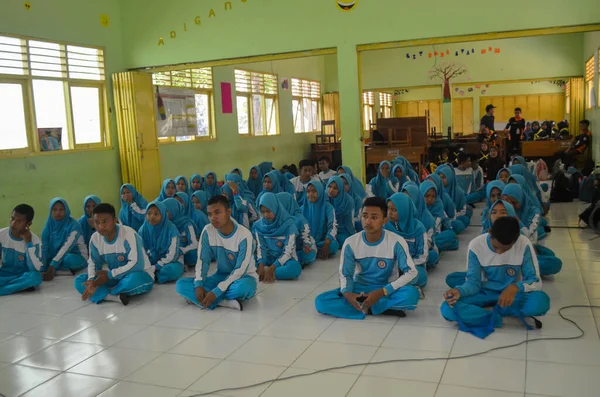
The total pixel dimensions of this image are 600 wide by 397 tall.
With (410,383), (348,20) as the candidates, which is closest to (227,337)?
(410,383)

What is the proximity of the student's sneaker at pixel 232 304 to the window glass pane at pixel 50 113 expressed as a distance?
465cm

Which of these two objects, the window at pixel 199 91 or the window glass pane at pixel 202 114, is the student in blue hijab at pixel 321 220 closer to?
the window at pixel 199 91

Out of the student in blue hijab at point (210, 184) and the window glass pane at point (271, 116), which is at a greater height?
the window glass pane at point (271, 116)

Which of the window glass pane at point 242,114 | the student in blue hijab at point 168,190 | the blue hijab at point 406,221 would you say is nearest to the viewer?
the blue hijab at point 406,221

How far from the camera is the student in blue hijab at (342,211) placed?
6086 mm

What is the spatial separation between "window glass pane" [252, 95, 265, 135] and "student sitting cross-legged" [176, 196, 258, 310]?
866 centimetres

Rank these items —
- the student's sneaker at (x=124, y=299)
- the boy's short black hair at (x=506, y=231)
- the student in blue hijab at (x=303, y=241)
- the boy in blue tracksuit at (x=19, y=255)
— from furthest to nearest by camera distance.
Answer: the student in blue hijab at (x=303, y=241) < the boy in blue tracksuit at (x=19, y=255) < the student's sneaker at (x=124, y=299) < the boy's short black hair at (x=506, y=231)

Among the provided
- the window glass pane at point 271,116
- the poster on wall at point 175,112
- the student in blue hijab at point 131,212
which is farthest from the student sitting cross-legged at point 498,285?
the window glass pane at point 271,116

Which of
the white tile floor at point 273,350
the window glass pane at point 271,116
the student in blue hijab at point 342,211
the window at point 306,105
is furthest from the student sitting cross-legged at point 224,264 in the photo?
the window at point 306,105

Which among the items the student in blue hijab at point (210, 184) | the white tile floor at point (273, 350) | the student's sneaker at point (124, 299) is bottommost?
the white tile floor at point (273, 350)

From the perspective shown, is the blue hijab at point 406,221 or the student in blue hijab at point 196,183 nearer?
the blue hijab at point 406,221

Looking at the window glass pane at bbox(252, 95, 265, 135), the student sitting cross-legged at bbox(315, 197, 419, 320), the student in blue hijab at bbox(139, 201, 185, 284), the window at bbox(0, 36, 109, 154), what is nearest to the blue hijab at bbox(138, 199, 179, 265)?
the student in blue hijab at bbox(139, 201, 185, 284)

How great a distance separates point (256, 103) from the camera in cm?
1273

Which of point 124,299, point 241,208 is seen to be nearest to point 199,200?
point 241,208
